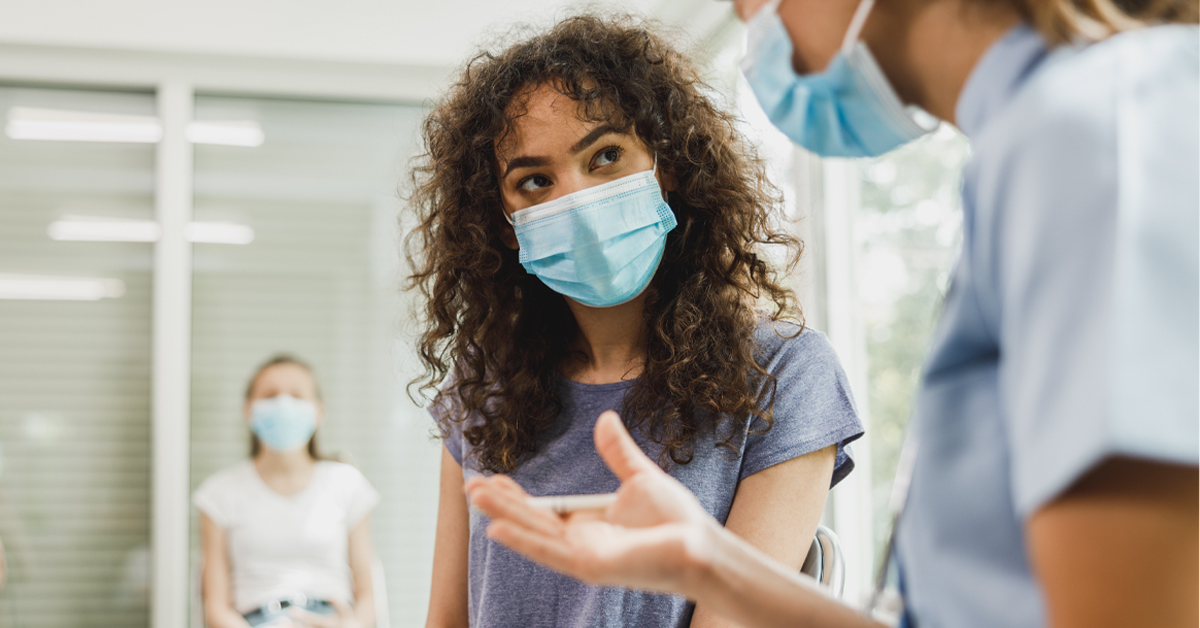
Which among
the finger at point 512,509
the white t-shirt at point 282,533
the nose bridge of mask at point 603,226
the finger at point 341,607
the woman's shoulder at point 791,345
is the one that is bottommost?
the finger at point 341,607

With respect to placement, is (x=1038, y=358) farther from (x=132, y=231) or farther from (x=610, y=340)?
(x=132, y=231)

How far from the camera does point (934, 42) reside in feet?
1.93

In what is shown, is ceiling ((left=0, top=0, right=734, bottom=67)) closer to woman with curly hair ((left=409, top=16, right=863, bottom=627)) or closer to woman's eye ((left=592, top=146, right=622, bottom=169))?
woman with curly hair ((left=409, top=16, right=863, bottom=627))

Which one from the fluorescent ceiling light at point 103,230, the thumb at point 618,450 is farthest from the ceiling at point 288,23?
the thumb at point 618,450

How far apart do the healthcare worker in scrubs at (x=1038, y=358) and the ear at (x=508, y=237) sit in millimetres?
741

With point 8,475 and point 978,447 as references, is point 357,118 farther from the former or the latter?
point 978,447

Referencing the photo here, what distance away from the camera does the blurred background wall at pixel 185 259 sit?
11.0ft

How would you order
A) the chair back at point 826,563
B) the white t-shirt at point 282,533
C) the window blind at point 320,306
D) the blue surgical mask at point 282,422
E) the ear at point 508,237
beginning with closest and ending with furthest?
the chair back at point 826,563 < the ear at point 508,237 < the white t-shirt at point 282,533 < the blue surgical mask at point 282,422 < the window blind at point 320,306

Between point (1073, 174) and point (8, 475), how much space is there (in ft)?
13.1

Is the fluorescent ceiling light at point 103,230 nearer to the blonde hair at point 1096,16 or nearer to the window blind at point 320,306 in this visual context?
the window blind at point 320,306

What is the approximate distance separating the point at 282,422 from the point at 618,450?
2742 millimetres

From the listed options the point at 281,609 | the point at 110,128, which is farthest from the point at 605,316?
the point at 110,128

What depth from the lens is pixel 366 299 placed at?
3.73 metres

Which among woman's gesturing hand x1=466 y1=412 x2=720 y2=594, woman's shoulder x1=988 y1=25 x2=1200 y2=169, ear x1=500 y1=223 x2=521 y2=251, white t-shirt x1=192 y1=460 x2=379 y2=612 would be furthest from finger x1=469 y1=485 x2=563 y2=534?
white t-shirt x1=192 y1=460 x2=379 y2=612
